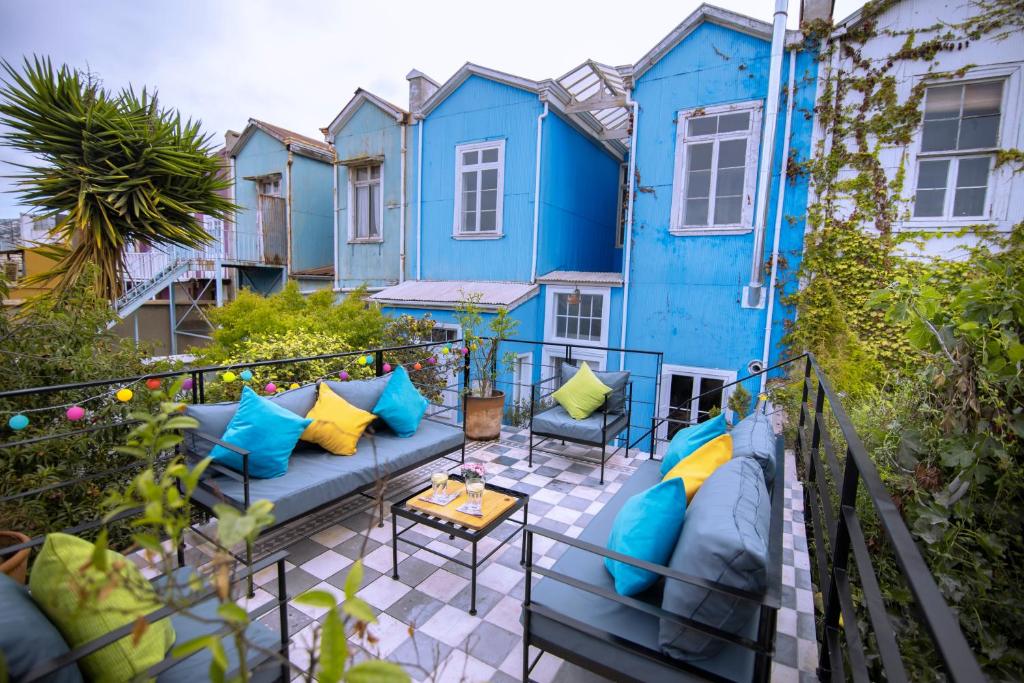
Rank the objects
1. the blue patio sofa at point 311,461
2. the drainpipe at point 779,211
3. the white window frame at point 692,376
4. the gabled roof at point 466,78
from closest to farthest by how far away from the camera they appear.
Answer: the blue patio sofa at point 311,461 < the drainpipe at point 779,211 < the white window frame at point 692,376 < the gabled roof at point 466,78

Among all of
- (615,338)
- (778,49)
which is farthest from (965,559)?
(778,49)

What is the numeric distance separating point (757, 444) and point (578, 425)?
1.97 m

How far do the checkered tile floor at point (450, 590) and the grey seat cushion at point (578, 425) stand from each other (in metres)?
0.48

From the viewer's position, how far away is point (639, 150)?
6891mm

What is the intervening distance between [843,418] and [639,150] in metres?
6.00

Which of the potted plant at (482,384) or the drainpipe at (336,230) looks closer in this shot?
the potted plant at (482,384)

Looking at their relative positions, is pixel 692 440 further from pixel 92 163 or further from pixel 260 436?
pixel 92 163

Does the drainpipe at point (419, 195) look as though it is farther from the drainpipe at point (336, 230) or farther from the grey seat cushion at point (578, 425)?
the grey seat cushion at point (578, 425)

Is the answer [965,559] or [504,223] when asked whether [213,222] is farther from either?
[965,559]

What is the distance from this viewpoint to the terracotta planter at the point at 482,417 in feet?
16.3

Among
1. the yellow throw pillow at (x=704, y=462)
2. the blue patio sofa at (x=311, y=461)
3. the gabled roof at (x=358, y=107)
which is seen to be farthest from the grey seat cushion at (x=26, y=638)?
the gabled roof at (x=358, y=107)

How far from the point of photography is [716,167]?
645cm

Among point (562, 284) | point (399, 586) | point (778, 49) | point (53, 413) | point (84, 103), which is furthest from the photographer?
point (562, 284)

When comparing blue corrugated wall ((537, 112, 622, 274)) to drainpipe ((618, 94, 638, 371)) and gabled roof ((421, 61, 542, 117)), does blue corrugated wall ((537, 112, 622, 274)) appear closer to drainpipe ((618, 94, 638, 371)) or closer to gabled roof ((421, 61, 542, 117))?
gabled roof ((421, 61, 542, 117))
